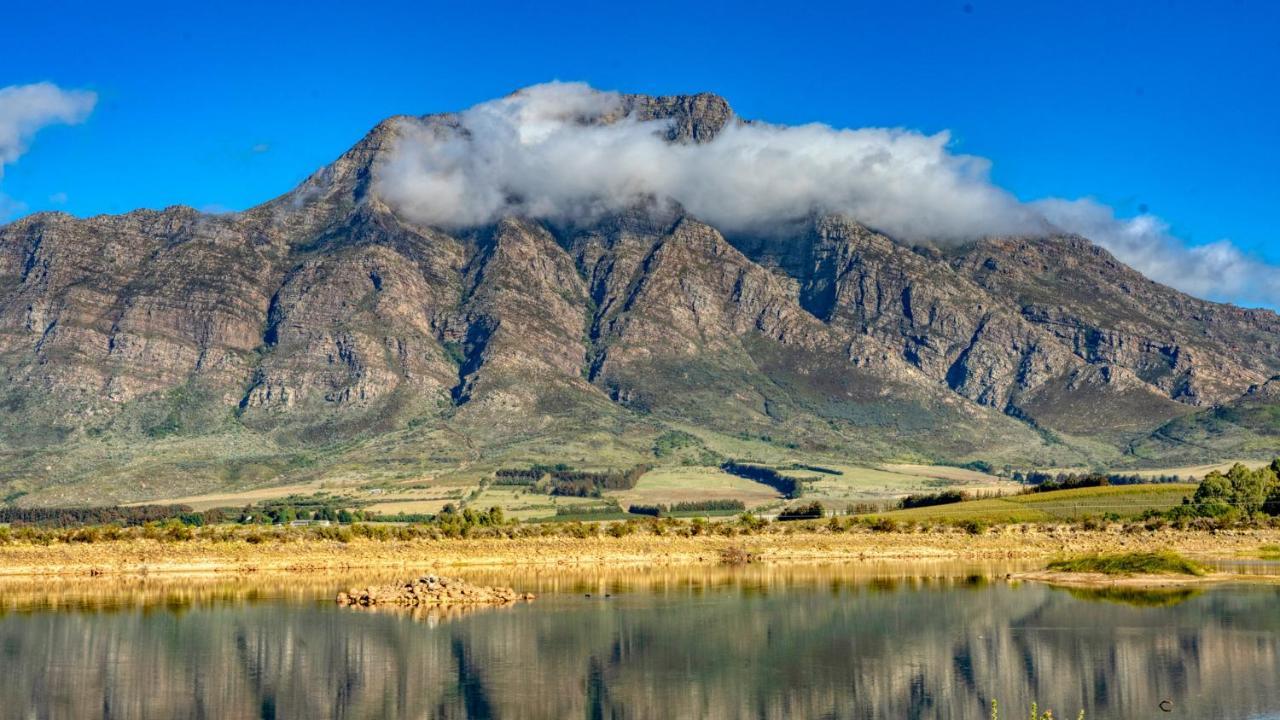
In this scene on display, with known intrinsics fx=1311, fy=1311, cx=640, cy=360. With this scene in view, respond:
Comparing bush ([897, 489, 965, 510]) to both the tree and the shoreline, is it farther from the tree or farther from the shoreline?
the shoreline

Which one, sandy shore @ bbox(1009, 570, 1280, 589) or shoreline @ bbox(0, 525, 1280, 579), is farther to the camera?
shoreline @ bbox(0, 525, 1280, 579)

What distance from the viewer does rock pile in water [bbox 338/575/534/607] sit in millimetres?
83250

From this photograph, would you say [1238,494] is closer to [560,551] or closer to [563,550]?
[563,550]

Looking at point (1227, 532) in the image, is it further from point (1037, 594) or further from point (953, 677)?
point (953, 677)

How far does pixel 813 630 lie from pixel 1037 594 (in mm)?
23085

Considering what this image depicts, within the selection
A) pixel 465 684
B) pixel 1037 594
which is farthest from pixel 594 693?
pixel 1037 594

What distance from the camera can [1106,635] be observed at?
64.2 meters

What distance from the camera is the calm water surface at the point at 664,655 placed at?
4944 cm

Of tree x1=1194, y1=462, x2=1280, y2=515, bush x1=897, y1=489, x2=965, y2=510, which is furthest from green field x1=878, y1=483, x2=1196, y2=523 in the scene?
bush x1=897, y1=489, x2=965, y2=510

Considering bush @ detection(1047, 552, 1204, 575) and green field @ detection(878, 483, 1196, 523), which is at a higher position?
green field @ detection(878, 483, 1196, 523)

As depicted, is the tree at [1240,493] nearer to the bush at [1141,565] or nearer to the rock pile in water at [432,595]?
the bush at [1141,565]

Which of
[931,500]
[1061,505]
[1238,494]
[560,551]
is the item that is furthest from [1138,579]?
[931,500]

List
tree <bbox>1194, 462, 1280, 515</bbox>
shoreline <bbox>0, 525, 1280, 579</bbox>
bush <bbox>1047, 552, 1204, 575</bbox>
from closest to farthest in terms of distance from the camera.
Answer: bush <bbox>1047, 552, 1204, 575</bbox> < shoreline <bbox>0, 525, 1280, 579</bbox> < tree <bbox>1194, 462, 1280, 515</bbox>

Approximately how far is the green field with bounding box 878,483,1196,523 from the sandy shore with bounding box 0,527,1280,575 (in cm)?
1742
